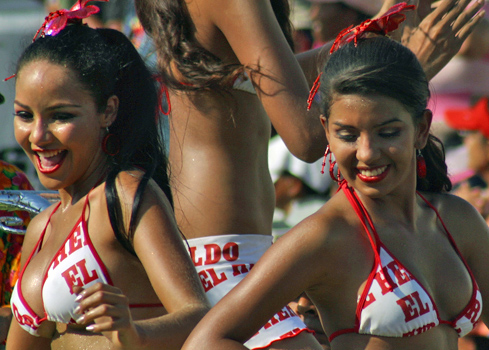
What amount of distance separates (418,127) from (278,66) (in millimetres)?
459

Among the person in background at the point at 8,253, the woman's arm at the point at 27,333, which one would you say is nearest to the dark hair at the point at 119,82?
the woman's arm at the point at 27,333

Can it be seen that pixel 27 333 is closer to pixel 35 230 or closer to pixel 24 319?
pixel 24 319

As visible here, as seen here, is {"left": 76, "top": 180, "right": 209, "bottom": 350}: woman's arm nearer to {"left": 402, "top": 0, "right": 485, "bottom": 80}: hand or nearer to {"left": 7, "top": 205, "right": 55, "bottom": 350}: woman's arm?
{"left": 7, "top": 205, "right": 55, "bottom": 350}: woman's arm

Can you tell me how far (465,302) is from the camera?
2.30 meters

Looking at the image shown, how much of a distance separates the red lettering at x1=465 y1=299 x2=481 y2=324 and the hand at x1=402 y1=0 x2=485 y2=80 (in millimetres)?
770

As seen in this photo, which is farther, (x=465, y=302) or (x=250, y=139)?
(x=250, y=139)

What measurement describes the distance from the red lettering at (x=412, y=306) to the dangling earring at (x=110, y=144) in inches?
37.2

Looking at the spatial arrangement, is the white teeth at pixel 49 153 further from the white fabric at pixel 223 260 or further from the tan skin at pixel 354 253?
the tan skin at pixel 354 253

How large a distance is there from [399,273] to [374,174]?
27cm

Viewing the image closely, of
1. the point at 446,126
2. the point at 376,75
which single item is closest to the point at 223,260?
the point at 376,75

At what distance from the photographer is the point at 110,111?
8.09 feet

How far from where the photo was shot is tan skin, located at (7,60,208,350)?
214cm

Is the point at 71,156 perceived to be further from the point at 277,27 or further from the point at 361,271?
the point at 361,271

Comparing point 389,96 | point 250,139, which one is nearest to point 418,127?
point 389,96
